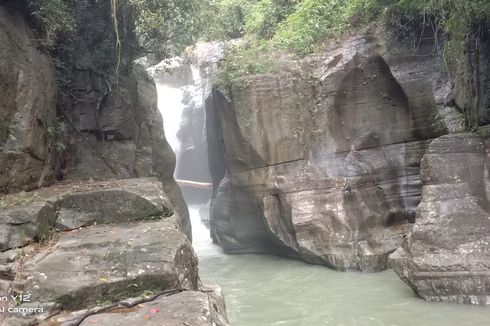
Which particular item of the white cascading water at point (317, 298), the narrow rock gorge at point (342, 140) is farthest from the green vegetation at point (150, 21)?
the white cascading water at point (317, 298)

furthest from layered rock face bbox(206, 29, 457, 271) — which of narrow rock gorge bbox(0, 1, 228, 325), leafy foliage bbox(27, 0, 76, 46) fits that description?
leafy foliage bbox(27, 0, 76, 46)

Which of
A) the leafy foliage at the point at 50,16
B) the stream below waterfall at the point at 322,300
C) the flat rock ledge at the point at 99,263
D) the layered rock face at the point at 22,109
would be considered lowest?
the stream below waterfall at the point at 322,300

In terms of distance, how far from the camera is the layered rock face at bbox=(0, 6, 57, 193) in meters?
7.22

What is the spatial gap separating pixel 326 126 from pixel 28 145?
22.5ft

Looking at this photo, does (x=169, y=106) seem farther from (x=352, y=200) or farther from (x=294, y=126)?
(x=352, y=200)

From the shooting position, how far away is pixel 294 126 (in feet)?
36.7

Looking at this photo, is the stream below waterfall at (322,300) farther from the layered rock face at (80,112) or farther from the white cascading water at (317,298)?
the layered rock face at (80,112)

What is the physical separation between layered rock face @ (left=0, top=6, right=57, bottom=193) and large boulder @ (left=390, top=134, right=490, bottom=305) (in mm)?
6647

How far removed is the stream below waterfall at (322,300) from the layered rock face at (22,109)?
4298mm

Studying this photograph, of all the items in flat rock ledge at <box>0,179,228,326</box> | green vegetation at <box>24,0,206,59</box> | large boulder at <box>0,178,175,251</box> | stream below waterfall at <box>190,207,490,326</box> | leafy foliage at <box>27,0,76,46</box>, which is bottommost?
stream below waterfall at <box>190,207,490,326</box>

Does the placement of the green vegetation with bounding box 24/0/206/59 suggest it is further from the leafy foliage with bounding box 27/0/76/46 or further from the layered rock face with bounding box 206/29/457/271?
the layered rock face with bounding box 206/29/457/271

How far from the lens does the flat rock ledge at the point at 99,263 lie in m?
4.02

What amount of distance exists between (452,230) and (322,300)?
8.40ft

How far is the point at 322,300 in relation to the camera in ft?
25.7
